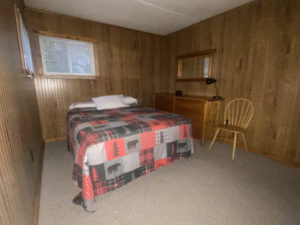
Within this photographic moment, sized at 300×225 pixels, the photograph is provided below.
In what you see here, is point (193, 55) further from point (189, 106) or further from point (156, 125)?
point (156, 125)

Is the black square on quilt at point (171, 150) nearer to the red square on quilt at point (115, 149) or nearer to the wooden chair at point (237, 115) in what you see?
the red square on quilt at point (115, 149)

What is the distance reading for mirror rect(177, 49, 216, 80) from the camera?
117 inches

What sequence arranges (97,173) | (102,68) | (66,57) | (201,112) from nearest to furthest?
(97,173), (201,112), (66,57), (102,68)

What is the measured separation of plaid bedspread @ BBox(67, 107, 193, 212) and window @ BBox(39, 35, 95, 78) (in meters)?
1.73

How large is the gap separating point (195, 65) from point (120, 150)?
2.63m

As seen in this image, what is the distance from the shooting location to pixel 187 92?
356 centimetres

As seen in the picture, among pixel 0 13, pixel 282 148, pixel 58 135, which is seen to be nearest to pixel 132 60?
pixel 58 135

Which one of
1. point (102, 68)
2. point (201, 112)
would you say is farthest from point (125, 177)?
point (102, 68)

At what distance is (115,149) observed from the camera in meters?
1.45

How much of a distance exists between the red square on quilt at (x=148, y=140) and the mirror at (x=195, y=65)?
2022 mm

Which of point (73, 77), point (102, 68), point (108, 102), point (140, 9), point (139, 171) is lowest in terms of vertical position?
point (139, 171)

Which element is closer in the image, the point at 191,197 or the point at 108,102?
the point at 191,197

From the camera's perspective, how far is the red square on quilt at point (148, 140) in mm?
1647

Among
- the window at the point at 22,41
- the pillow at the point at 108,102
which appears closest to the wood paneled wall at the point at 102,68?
the pillow at the point at 108,102
